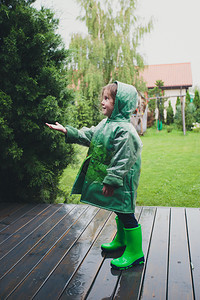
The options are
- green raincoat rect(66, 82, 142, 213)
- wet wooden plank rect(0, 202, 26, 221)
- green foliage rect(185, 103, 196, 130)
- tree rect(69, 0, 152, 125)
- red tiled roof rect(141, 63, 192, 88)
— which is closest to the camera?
green raincoat rect(66, 82, 142, 213)

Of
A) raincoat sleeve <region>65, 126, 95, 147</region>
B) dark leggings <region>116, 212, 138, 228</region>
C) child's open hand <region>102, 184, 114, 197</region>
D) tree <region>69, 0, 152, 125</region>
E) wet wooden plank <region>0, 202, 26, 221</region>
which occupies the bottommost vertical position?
wet wooden plank <region>0, 202, 26, 221</region>

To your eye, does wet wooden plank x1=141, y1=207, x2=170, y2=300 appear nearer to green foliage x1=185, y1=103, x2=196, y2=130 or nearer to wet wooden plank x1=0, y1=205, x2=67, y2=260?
wet wooden plank x1=0, y1=205, x2=67, y2=260

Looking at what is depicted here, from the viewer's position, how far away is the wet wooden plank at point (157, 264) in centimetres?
187

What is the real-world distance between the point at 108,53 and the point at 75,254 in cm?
1545

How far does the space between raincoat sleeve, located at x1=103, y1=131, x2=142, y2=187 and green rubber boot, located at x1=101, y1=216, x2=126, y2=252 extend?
2.01 feet

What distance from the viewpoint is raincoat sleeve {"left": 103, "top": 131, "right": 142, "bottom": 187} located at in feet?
6.72

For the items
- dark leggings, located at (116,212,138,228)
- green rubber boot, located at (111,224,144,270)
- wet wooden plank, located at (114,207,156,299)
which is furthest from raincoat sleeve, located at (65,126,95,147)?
wet wooden plank, located at (114,207,156,299)

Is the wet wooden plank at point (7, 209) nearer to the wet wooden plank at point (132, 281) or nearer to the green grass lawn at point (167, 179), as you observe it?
the green grass lawn at point (167, 179)

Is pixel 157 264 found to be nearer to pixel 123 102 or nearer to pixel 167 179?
pixel 123 102

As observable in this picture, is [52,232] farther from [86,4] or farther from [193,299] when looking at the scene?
[86,4]

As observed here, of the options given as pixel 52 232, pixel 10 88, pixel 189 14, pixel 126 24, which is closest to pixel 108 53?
pixel 126 24

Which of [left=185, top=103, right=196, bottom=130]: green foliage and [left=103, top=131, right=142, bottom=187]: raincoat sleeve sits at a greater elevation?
[left=185, top=103, right=196, bottom=130]: green foliage

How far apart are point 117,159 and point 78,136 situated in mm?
565

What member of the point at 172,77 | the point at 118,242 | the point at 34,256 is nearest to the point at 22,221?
the point at 34,256
